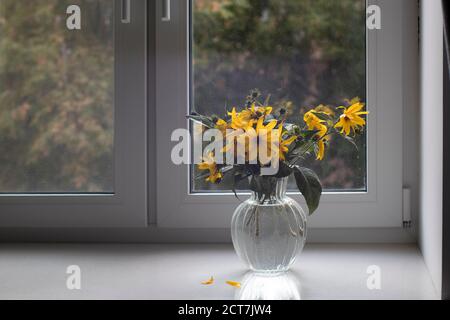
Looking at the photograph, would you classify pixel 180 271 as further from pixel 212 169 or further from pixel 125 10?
pixel 125 10

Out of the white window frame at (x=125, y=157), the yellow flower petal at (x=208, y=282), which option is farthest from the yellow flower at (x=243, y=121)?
the white window frame at (x=125, y=157)

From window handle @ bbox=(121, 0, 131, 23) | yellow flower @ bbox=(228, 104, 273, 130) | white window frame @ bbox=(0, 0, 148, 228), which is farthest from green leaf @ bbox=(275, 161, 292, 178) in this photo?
window handle @ bbox=(121, 0, 131, 23)

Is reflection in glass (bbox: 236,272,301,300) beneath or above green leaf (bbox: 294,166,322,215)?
beneath

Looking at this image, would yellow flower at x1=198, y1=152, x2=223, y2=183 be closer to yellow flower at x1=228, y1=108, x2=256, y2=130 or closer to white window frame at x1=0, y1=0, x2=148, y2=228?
yellow flower at x1=228, y1=108, x2=256, y2=130

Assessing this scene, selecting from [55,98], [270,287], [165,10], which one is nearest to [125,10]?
[165,10]

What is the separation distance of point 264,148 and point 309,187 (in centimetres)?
12

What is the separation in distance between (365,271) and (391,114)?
0.42 metres

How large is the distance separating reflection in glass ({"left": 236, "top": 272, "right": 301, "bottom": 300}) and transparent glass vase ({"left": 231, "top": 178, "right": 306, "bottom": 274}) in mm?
18

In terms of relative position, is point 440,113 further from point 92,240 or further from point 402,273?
point 92,240

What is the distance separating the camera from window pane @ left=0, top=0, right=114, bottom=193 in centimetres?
146

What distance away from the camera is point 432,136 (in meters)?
1.13

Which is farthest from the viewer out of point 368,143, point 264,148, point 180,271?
point 368,143
